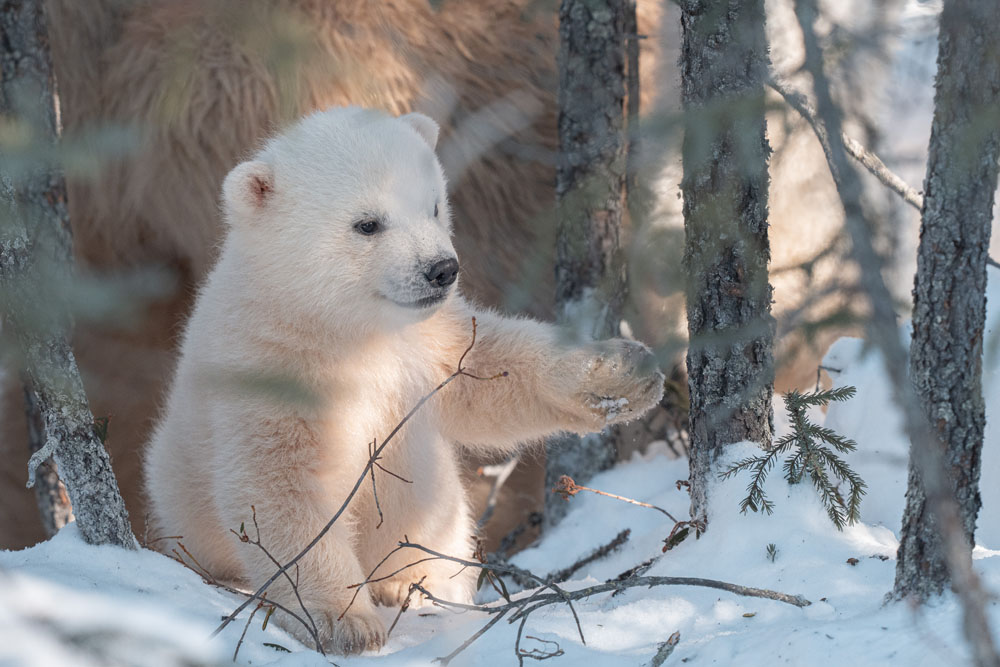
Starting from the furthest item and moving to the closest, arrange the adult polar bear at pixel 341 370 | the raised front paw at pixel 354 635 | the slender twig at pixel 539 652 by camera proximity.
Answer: the adult polar bear at pixel 341 370 → the raised front paw at pixel 354 635 → the slender twig at pixel 539 652

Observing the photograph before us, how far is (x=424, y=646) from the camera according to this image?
5.70 feet

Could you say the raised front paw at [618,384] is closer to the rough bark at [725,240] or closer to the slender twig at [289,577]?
the rough bark at [725,240]

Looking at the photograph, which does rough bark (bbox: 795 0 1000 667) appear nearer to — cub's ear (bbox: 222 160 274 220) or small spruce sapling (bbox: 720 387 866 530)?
small spruce sapling (bbox: 720 387 866 530)

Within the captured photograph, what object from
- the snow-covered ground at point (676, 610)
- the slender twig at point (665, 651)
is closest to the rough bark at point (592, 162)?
the snow-covered ground at point (676, 610)

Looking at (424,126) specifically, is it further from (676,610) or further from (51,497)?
(51,497)

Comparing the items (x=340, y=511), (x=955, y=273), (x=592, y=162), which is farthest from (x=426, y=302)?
(x=592, y=162)

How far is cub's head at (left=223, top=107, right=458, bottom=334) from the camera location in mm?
1840

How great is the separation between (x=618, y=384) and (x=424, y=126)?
733 mm

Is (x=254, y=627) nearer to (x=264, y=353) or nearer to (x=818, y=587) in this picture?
(x=264, y=353)

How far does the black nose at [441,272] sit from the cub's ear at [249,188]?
1.33ft

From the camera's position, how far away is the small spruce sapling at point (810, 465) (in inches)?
66.5

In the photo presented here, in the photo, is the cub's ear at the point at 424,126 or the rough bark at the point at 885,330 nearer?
the rough bark at the point at 885,330

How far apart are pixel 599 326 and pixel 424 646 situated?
4.21ft

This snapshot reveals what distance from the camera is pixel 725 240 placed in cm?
183
